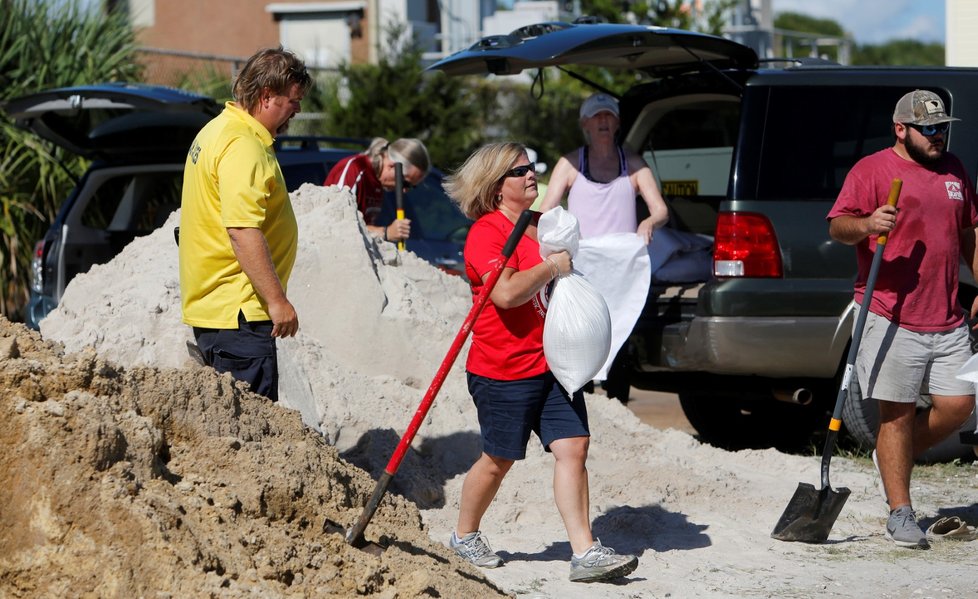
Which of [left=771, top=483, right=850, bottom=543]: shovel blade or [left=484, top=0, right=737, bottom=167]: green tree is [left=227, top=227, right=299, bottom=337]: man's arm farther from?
[left=484, top=0, right=737, bottom=167]: green tree

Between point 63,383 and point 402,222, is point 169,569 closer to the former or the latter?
point 63,383

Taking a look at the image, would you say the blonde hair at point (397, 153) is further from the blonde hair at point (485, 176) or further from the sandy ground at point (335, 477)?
the blonde hair at point (485, 176)

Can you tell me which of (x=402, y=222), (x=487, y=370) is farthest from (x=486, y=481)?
(x=402, y=222)

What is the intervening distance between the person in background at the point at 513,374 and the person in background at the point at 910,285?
1.53 m

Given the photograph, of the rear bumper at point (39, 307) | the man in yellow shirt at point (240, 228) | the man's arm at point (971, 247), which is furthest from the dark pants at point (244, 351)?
the rear bumper at point (39, 307)

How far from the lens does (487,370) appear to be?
5090 millimetres

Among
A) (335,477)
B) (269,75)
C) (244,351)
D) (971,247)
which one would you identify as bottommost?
(335,477)

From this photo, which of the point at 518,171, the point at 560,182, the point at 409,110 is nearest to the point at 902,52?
the point at 409,110

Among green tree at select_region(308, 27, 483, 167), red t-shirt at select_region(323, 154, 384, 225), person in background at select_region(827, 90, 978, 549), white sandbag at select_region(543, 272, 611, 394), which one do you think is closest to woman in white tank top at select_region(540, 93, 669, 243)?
red t-shirt at select_region(323, 154, 384, 225)

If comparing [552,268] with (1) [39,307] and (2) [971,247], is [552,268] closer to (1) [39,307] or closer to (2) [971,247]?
(2) [971,247]

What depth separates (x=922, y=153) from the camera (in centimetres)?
579

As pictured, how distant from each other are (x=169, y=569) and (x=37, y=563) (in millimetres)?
388

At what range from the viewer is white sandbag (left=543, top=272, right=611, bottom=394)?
194 inches

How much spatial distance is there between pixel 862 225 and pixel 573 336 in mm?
1563
